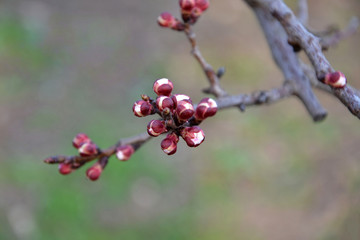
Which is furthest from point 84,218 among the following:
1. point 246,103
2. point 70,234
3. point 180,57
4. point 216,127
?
point 246,103

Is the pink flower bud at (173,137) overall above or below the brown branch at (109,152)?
above

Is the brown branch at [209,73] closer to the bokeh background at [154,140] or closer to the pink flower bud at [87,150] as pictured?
the pink flower bud at [87,150]

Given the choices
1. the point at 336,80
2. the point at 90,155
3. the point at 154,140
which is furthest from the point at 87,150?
the point at 154,140

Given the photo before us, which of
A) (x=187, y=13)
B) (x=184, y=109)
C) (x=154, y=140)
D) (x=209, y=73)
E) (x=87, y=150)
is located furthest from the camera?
(x=154, y=140)

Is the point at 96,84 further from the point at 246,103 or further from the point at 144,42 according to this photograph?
the point at 246,103

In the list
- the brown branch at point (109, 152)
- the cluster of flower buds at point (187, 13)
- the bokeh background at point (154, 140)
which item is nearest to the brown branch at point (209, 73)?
the cluster of flower buds at point (187, 13)

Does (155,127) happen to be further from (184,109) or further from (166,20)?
(166,20)
